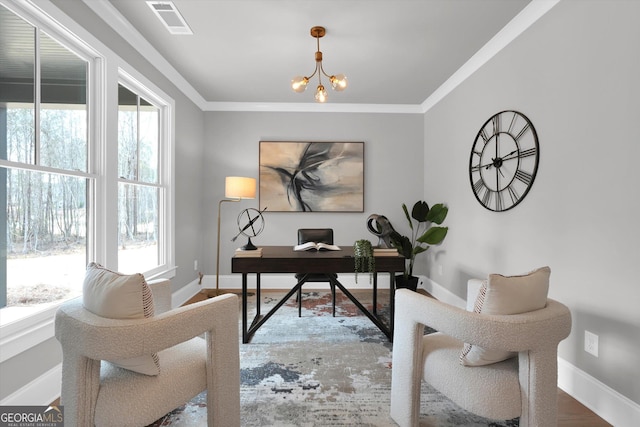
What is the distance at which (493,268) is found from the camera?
277cm

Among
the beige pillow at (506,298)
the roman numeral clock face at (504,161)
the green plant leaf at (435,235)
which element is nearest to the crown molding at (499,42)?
the roman numeral clock face at (504,161)

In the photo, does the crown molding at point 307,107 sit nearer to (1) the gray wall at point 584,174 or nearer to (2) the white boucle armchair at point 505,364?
(1) the gray wall at point 584,174

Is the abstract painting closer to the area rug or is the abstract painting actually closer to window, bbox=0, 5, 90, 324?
the area rug

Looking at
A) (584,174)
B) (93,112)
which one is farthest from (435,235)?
(93,112)

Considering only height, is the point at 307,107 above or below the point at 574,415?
above

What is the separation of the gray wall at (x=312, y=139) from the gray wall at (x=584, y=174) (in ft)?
5.60

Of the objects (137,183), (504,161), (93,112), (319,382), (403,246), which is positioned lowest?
(319,382)

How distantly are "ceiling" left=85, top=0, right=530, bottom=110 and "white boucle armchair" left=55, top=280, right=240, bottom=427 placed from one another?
81.5 inches

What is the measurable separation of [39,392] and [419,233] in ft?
12.8

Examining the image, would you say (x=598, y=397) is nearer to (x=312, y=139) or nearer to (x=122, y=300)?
(x=122, y=300)

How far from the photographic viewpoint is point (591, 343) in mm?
1792

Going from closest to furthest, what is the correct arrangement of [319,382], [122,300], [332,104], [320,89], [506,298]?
[122,300] < [506,298] < [319,382] < [320,89] < [332,104]

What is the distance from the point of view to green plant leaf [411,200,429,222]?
13.2ft

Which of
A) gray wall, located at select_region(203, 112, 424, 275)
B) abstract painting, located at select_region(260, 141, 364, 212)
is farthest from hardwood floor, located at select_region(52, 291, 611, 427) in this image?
abstract painting, located at select_region(260, 141, 364, 212)
